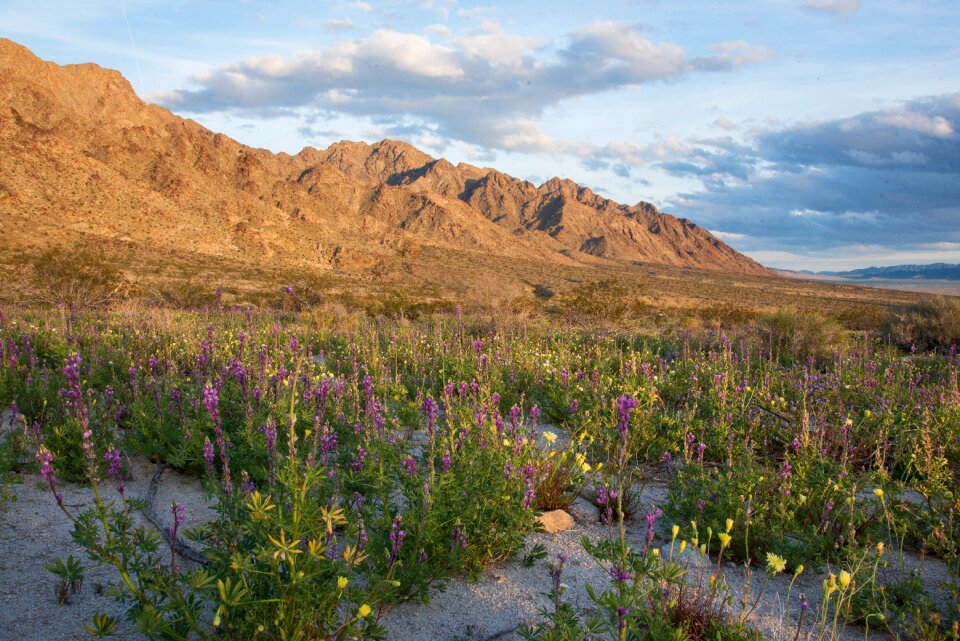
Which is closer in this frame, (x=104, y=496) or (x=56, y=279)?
(x=104, y=496)

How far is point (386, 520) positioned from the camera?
2.86m

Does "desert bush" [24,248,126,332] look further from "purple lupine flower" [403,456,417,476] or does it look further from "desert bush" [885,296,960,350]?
"desert bush" [885,296,960,350]

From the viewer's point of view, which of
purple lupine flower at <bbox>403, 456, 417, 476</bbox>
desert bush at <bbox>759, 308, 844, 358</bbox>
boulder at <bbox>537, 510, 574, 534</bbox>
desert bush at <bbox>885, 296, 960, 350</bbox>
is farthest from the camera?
desert bush at <bbox>885, 296, 960, 350</bbox>

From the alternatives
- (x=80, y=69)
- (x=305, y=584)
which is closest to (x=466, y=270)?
(x=80, y=69)

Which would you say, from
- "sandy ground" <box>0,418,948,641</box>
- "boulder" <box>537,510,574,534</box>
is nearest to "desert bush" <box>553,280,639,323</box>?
"boulder" <box>537,510,574,534</box>

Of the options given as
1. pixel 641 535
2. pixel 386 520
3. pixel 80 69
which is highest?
pixel 80 69

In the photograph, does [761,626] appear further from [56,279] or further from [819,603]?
[56,279]

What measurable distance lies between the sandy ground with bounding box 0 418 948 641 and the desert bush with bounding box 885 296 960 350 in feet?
41.4

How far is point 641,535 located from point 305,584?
2.43 m

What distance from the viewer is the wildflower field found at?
2.18m

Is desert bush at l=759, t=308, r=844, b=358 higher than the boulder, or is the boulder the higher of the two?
desert bush at l=759, t=308, r=844, b=358

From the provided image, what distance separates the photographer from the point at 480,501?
3.09 meters

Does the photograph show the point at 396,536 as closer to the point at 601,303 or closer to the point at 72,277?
the point at 601,303

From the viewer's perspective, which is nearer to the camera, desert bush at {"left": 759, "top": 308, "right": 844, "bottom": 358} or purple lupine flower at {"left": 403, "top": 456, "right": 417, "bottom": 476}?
purple lupine flower at {"left": 403, "top": 456, "right": 417, "bottom": 476}
